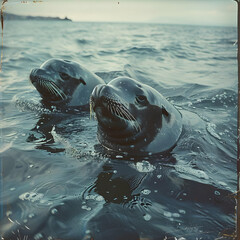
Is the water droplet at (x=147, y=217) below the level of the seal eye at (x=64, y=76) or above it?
below

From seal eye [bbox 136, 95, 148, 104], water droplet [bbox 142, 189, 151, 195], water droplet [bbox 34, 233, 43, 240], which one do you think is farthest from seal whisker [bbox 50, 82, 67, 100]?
water droplet [bbox 34, 233, 43, 240]

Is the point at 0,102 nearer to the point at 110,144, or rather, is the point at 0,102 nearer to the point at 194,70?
the point at 110,144

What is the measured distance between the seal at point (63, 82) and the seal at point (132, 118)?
168 centimetres

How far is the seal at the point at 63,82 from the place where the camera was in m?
5.41

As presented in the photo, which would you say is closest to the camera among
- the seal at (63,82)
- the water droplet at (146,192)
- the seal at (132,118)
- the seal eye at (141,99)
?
the water droplet at (146,192)

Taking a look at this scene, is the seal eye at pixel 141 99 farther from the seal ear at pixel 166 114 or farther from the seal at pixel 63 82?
the seal at pixel 63 82

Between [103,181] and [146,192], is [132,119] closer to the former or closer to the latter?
[103,181]

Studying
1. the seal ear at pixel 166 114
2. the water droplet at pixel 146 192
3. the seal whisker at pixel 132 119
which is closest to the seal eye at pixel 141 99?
the seal whisker at pixel 132 119

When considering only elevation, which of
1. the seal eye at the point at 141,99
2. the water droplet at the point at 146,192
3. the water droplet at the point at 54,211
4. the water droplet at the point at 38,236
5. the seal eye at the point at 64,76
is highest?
the seal eye at the point at 64,76

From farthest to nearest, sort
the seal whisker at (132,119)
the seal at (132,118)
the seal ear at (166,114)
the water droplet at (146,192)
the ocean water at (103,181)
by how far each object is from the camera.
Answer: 1. the seal ear at (166,114)
2. the seal whisker at (132,119)
3. the seal at (132,118)
4. the water droplet at (146,192)
5. the ocean water at (103,181)

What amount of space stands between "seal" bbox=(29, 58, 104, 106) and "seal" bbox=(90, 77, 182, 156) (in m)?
1.68

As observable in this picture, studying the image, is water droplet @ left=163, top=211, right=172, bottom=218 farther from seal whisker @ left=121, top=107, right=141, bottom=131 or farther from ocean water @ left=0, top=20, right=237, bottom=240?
seal whisker @ left=121, top=107, right=141, bottom=131

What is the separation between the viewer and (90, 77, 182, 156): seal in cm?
349

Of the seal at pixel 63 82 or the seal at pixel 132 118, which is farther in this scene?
the seal at pixel 63 82
